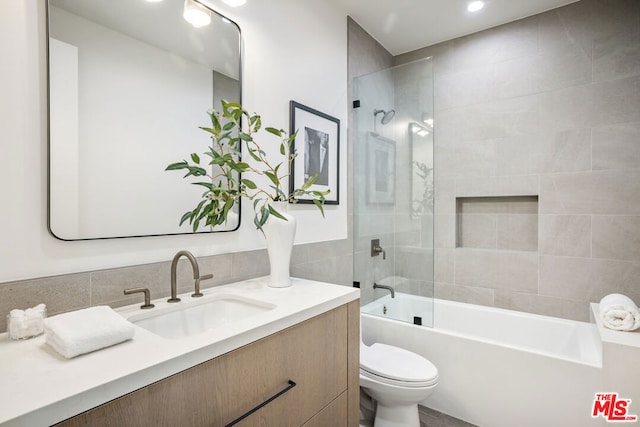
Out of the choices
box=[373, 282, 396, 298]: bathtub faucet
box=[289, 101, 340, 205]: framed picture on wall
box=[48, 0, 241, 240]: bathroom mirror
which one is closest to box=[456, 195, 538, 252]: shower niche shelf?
box=[373, 282, 396, 298]: bathtub faucet

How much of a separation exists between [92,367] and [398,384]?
4.72 ft

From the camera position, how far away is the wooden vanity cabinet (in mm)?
695

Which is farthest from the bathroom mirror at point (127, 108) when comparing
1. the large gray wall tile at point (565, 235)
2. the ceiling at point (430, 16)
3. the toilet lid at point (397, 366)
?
the large gray wall tile at point (565, 235)

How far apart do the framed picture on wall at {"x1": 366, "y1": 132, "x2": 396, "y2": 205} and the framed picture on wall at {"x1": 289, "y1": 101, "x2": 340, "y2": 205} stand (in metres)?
0.33

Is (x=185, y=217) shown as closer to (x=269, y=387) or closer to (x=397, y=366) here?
(x=269, y=387)

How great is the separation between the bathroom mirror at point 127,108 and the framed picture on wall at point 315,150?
522 mm

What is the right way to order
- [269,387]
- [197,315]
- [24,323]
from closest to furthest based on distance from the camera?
[24,323]
[269,387]
[197,315]

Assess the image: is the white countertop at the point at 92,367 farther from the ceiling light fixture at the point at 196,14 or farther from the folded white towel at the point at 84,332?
the ceiling light fixture at the point at 196,14

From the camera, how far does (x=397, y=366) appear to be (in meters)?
1.78

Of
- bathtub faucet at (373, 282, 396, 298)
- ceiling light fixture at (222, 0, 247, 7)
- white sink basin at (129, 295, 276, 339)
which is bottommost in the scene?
bathtub faucet at (373, 282, 396, 298)

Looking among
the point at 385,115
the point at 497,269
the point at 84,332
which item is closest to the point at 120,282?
the point at 84,332

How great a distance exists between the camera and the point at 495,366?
6.16 feet

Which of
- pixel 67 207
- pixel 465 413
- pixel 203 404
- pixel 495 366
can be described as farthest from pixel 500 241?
pixel 67 207

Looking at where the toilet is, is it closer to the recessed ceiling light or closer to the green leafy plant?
the green leafy plant
